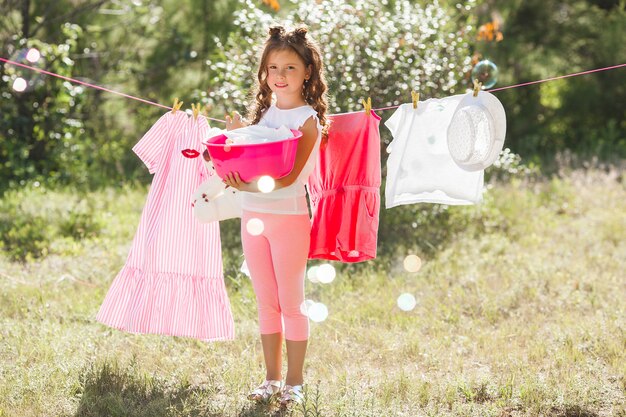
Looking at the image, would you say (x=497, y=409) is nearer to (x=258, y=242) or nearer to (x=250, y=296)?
(x=258, y=242)

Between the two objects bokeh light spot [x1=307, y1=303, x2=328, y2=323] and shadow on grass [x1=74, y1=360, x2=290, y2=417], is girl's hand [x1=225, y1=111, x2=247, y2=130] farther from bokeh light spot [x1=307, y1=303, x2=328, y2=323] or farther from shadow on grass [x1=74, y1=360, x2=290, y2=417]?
bokeh light spot [x1=307, y1=303, x2=328, y2=323]

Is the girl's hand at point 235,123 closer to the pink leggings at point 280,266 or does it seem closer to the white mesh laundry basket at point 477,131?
the pink leggings at point 280,266

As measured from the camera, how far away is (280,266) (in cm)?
323

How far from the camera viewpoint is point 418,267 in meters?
5.31

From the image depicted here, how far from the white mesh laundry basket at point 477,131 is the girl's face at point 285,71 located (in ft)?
2.22

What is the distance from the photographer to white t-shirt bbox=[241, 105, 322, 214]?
10.5 feet

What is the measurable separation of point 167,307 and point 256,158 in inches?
43.2

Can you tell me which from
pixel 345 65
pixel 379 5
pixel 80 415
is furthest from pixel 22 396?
pixel 379 5

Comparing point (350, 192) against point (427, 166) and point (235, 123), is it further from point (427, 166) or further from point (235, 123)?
point (235, 123)

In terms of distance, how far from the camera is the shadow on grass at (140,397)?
3277 millimetres

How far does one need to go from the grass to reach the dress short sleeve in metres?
0.93

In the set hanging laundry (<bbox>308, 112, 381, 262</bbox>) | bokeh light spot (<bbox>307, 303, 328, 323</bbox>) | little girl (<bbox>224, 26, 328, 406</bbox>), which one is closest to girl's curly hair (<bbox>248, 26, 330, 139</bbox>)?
little girl (<bbox>224, 26, 328, 406</bbox>)

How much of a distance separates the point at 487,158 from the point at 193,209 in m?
1.33

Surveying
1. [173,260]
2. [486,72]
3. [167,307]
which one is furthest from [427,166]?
[167,307]
